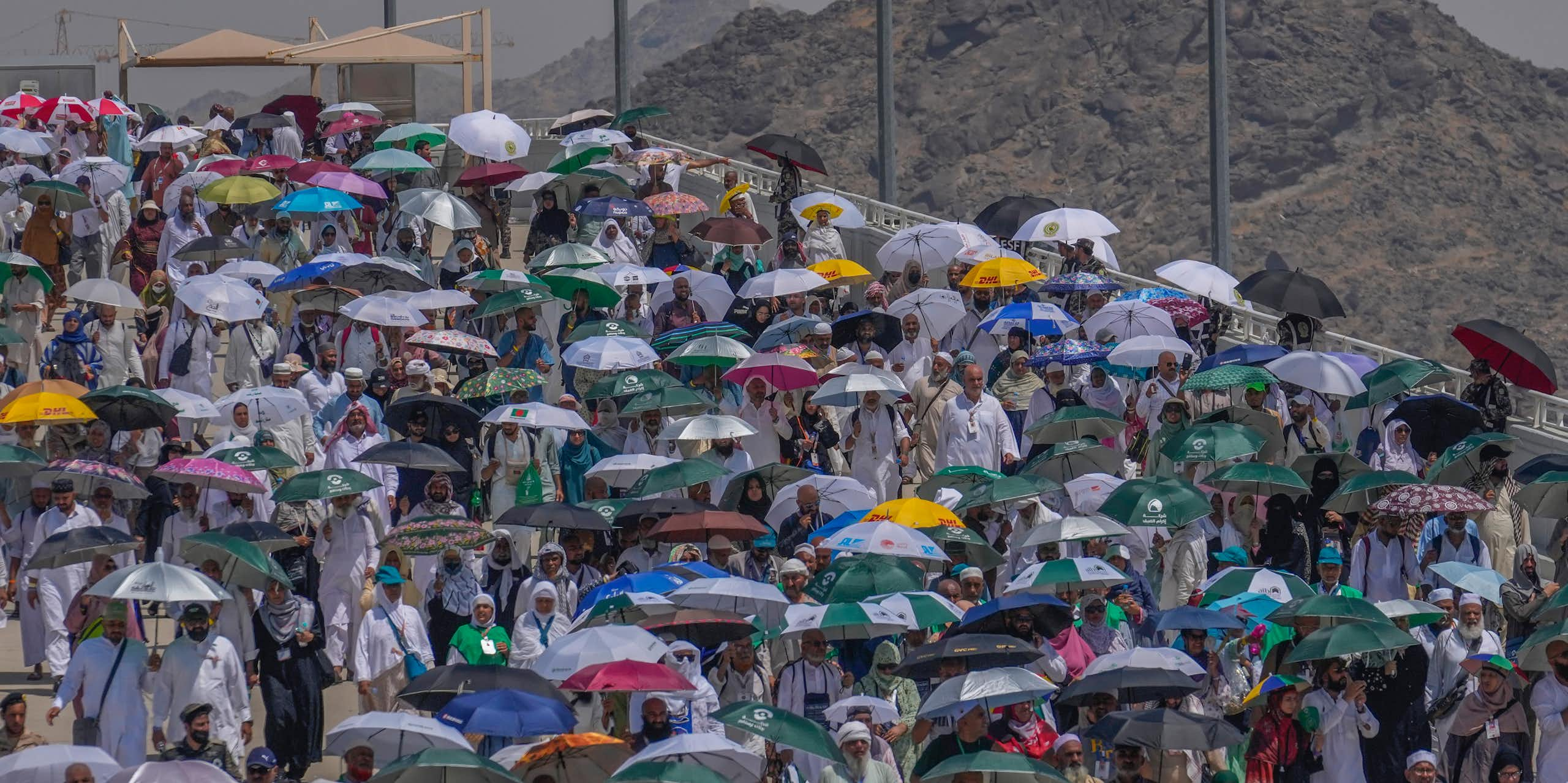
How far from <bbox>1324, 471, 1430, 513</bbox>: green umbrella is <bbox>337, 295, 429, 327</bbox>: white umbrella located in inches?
300

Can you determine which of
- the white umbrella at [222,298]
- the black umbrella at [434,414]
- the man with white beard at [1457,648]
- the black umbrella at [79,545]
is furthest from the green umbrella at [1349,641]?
the white umbrella at [222,298]

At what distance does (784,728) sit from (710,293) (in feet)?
33.8

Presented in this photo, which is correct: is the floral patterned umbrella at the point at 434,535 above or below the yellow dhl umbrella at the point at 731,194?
below

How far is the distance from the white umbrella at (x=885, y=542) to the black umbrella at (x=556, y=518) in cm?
148

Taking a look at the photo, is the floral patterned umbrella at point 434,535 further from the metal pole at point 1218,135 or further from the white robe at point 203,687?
the metal pole at point 1218,135

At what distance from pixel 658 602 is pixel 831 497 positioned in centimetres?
290

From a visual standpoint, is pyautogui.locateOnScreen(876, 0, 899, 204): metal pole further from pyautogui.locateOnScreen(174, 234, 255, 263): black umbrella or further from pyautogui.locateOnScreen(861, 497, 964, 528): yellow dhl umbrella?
pyautogui.locateOnScreen(861, 497, 964, 528): yellow dhl umbrella

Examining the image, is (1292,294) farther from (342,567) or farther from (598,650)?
(598,650)

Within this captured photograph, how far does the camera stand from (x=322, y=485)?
1580 cm

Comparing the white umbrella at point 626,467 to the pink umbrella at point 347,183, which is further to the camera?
the pink umbrella at point 347,183

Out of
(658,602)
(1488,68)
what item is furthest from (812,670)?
(1488,68)

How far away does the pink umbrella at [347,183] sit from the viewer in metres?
24.9

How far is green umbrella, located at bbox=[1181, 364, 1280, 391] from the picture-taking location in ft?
61.1

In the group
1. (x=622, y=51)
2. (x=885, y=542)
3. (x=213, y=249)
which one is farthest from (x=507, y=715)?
(x=622, y=51)
